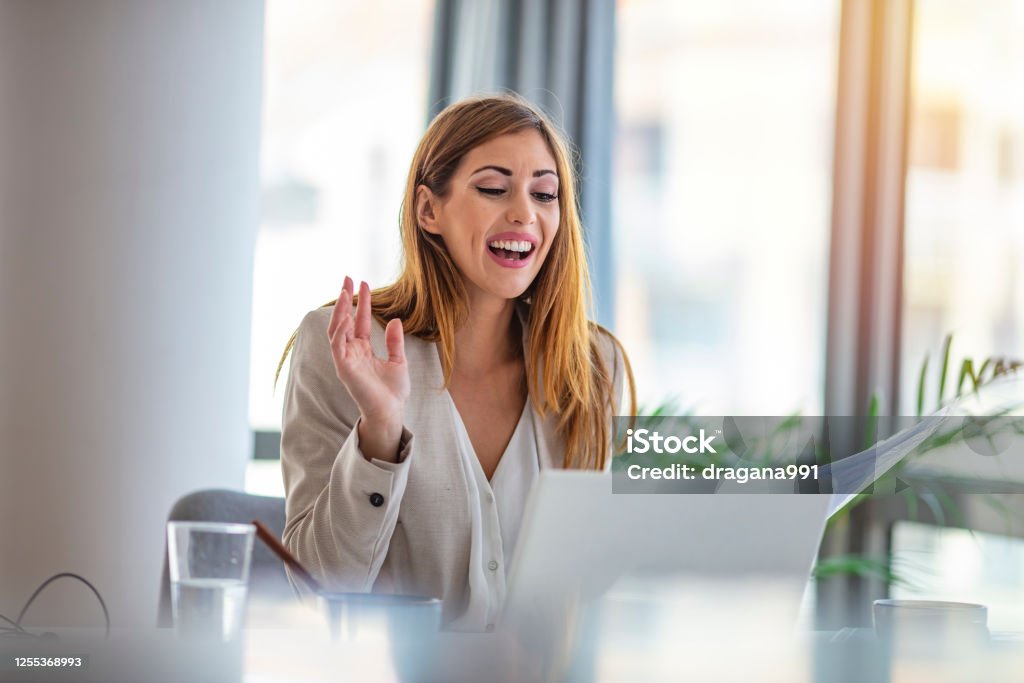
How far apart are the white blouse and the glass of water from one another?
659 mm

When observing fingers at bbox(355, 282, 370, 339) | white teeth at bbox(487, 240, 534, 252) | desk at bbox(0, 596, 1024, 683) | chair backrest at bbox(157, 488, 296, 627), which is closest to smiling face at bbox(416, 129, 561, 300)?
white teeth at bbox(487, 240, 534, 252)

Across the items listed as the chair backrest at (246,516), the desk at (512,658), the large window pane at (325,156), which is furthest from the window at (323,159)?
the desk at (512,658)

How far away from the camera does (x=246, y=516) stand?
74.6 inches

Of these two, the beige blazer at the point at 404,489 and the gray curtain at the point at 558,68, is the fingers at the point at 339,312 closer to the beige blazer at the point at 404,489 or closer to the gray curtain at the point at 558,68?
the beige blazer at the point at 404,489

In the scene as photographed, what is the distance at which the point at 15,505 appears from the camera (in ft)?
7.51

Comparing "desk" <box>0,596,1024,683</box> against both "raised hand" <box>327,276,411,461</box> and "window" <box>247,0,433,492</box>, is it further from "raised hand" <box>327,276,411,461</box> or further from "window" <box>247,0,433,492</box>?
"window" <box>247,0,433,492</box>

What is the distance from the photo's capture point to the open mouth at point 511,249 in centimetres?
176

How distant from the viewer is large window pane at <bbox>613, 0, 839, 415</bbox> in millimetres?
3166

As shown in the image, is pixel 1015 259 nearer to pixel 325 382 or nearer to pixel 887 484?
pixel 887 484

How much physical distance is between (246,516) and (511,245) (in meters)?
0.65

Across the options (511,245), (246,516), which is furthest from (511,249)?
(246,516)

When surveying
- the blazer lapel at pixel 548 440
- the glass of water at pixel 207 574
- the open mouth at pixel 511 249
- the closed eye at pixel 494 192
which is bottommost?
the glass of water at pixel 207 574

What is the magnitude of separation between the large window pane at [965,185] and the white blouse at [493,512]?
59.8 inches

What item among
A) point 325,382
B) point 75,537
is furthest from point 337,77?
point 325,382
